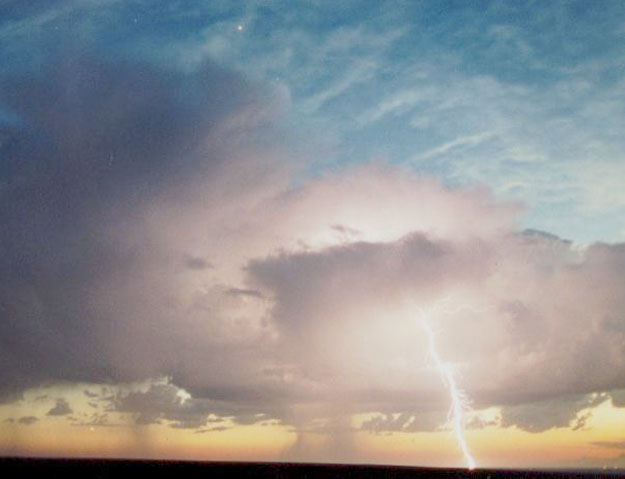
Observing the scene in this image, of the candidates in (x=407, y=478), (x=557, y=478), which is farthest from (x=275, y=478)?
(x=557, y=478)

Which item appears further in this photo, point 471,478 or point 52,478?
point 471,478

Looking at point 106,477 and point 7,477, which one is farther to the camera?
point 106,477

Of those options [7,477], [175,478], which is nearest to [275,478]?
[175,478]

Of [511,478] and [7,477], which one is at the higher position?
[7,477]

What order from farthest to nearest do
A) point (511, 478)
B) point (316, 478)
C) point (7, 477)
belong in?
point (511, 478) < point (316, 478) < point (7, 477)

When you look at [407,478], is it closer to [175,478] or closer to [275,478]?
[275,478]

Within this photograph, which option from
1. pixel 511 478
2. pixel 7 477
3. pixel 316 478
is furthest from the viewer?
pixel 511 478

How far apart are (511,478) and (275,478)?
41.8m

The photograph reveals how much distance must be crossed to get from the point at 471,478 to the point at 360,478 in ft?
51.6

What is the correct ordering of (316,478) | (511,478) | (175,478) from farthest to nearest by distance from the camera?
(511,478), (316,478), (175,478)

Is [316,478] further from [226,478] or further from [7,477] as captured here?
[7,477]

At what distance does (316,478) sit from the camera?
6975cm

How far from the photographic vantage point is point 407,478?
2995 inches

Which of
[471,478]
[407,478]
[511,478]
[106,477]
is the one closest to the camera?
[106,477]
